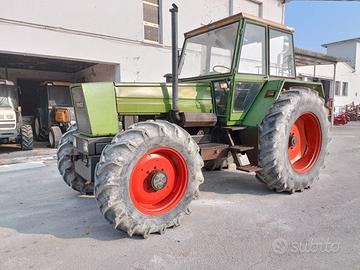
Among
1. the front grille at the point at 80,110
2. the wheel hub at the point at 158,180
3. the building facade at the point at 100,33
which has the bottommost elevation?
the wheel hub at the point at 158,180

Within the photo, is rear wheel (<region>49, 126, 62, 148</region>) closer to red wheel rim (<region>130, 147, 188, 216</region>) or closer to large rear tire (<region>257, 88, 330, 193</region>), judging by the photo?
red wheel rim (<region>130, 147, 188, 216</region>)

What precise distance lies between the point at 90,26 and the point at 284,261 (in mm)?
8124

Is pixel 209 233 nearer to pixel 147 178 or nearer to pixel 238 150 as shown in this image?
pixel 147 178

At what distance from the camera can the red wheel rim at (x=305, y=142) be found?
13.9 feet

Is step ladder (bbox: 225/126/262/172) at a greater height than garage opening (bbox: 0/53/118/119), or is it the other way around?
garage opening (bbox: 0/53/118/119)

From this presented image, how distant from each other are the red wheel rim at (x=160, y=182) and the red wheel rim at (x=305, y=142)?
1.99 metres

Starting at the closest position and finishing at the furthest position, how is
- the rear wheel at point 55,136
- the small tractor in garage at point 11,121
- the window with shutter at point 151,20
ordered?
the small tractor in garage at point 11,121, the rear wheel at point 55,136, the window with shutter at point 151,20

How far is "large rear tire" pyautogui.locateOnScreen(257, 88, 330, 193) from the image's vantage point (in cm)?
354

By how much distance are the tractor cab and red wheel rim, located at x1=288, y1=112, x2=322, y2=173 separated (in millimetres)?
752

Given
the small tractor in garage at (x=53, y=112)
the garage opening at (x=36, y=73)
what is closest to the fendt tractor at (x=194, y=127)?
the small tractor in garage at (x=53, y=112)

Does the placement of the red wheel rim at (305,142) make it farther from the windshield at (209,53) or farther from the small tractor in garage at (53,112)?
the small tractor in garage at (53,112)

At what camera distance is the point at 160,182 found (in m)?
2.85

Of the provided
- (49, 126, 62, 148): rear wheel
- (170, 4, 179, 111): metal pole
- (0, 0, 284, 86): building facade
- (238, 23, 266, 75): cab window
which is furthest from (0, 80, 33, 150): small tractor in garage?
(238, 23, 266, 75): cab window

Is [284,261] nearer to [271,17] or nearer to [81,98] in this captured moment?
[81,98]
